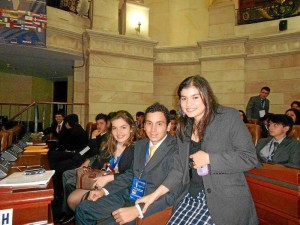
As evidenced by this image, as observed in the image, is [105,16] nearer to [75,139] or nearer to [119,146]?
[75,139]

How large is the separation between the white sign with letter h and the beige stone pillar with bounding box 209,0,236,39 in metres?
7.41

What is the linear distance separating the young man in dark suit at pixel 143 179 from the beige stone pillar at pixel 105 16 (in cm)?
585

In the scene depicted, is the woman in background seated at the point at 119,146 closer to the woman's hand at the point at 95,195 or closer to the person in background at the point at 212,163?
the woman's hand at the point at 95,195

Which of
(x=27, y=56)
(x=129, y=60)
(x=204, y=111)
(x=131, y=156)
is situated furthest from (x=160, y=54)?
(x=204, y=111)

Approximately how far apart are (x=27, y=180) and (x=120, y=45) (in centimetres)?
639

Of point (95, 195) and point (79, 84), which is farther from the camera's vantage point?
point (79, 84)

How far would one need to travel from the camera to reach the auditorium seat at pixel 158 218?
1620mm

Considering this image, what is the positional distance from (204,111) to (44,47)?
233 inches

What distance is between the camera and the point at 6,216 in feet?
3.71

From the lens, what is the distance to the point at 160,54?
26.7 feet

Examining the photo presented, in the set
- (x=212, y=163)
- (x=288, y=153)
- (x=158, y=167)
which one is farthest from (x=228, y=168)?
(x=288, y=153)

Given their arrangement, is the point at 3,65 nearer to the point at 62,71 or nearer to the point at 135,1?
the point at 62,71

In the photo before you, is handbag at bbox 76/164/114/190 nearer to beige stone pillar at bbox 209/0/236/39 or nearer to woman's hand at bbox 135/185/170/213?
woman's hand at bbox 135/185/170/213

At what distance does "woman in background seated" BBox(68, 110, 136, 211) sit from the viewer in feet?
7.56
